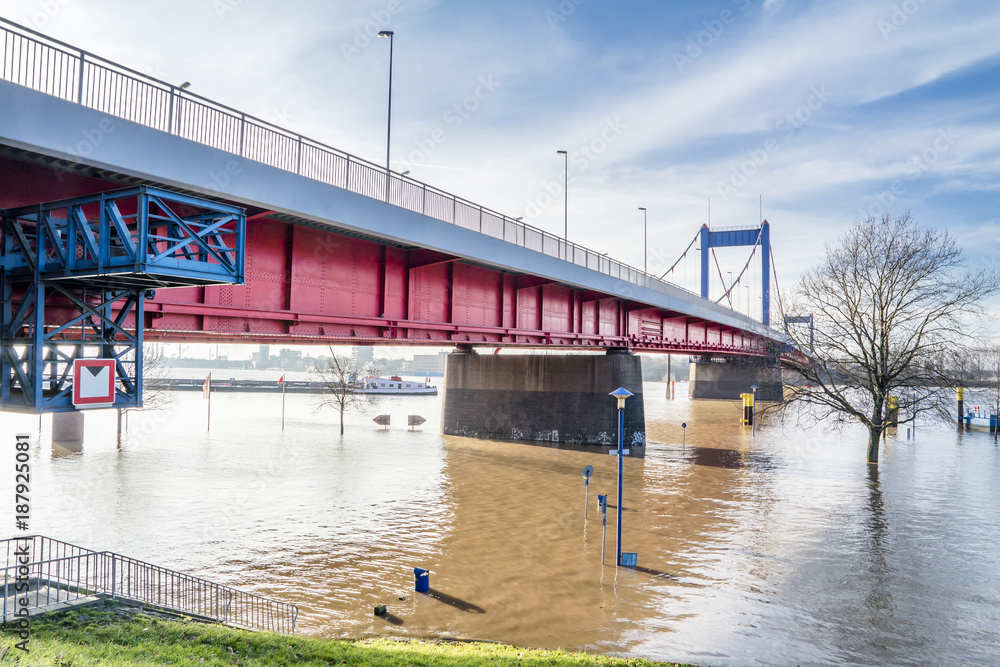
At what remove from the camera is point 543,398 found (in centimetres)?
3719

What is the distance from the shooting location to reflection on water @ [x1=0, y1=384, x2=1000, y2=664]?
11.2 metres

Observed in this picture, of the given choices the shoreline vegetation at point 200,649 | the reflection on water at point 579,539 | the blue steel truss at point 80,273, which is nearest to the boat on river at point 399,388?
the reflection on water at point 579,539

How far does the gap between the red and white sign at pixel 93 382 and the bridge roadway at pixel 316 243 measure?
3.04 meters

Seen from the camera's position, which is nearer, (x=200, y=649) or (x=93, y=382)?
(x=200, y=649)

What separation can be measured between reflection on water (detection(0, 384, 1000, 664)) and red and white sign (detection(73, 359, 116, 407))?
17.6 feet

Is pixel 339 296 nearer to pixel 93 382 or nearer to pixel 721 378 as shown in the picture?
pixel 93 382

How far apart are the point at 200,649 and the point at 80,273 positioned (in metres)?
5.83

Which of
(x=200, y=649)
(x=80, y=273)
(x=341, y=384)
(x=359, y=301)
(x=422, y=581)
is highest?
(x=359, y=301)

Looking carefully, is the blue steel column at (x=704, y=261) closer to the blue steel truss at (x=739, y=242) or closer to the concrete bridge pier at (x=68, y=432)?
the blue steel truss at (x=739, y=242)

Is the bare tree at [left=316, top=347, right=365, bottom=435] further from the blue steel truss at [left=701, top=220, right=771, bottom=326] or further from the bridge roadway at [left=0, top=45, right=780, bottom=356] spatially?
the blue steel truss at [left=701, top=220, right=771, bottom=326]

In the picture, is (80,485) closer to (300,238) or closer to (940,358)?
(300,238)

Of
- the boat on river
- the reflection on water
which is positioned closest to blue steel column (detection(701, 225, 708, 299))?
the boat on river

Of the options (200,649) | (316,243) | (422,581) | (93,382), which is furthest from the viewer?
(316,243)

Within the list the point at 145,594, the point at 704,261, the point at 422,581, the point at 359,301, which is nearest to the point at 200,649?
the point at 145,594
